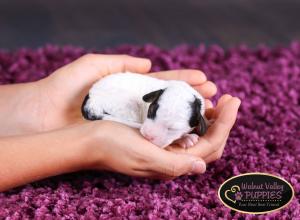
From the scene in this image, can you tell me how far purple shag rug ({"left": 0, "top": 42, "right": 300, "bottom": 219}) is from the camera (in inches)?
93.6

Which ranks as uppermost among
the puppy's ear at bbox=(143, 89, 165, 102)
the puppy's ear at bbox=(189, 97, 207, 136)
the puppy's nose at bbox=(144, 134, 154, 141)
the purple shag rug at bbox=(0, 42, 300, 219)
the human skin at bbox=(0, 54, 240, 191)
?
the puppy's ear at bbox=(143, 89, 165, 102)

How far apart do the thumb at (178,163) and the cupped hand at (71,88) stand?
2.25 feet

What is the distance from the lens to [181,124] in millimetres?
2357

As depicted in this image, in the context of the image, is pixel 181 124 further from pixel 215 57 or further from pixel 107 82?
pixel 215 57

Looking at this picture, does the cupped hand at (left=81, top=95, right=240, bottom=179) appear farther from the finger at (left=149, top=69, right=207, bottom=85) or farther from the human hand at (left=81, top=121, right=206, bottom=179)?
the finger at (left=149, top=69, right=207, bottom=85)

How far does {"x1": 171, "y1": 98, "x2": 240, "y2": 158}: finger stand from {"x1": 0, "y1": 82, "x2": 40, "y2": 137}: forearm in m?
0.81

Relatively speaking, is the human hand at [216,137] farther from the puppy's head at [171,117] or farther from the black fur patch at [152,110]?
the black fur patch at [152,110]

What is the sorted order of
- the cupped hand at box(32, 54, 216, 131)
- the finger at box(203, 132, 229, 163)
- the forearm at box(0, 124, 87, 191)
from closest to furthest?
the forearm at box(0, 124, 87, 191)
the finger at box(203, 132, 229, 163)
the cupped hand at box(32, 54, 216, 131)

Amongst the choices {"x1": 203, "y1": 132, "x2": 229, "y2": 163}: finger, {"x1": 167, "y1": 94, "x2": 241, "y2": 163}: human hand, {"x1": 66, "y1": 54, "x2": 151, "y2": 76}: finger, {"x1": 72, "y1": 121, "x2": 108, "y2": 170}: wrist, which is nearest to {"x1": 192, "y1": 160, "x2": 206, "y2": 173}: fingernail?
{"x1": 167, "y1": 94, "x2": 241, "y2": 163}: human hand

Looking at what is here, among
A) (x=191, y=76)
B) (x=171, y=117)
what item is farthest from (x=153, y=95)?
(x=191, y=76)

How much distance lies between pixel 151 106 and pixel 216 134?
295 mm

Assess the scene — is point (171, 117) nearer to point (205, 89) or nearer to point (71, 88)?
point (205, 89)

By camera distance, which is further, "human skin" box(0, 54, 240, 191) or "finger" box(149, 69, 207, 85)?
"finger" box(149, 69, 207, 85)

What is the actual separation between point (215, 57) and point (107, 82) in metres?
1.58
